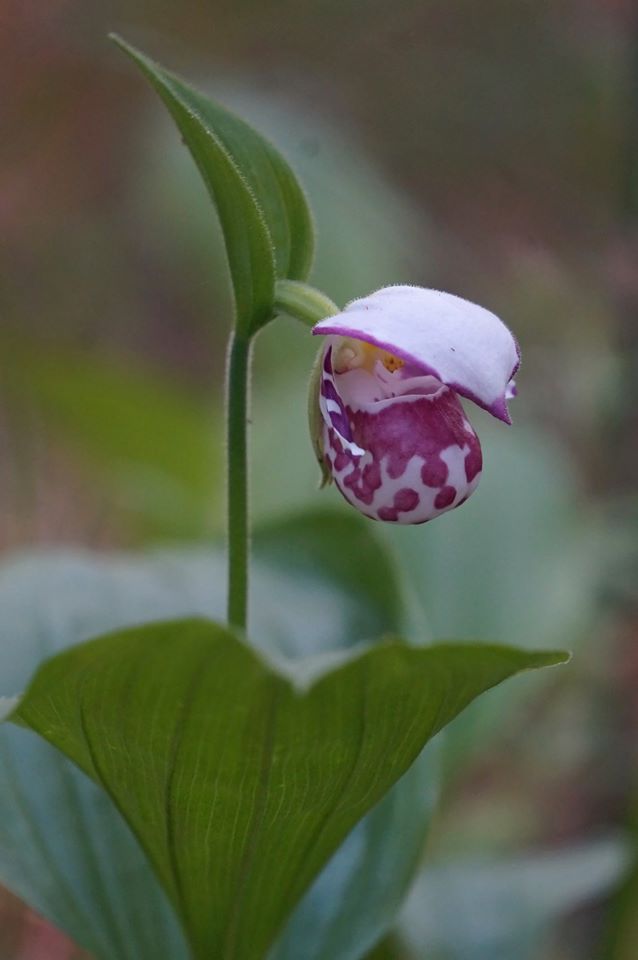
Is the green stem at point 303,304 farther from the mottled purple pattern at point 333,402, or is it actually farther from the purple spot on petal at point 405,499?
the purple spot on petal at point 405,499

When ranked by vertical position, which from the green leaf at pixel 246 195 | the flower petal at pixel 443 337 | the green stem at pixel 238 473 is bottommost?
the green stem at pixel 238 473

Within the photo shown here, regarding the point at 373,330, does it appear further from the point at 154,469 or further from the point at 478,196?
the point at 478,196

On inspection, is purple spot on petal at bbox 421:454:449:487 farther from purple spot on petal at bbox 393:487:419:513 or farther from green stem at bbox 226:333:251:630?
green stem at bbox 226:333:251:630

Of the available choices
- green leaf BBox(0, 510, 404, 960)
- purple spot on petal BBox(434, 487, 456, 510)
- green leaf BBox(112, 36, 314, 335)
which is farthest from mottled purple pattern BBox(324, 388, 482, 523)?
green leaf BBox(0, 510, 404, 960)

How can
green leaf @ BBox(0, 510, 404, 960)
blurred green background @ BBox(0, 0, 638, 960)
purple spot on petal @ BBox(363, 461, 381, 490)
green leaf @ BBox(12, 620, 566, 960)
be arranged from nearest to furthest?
green leaf @ BBox(12, 620, 566, 960)
purple spot on petal @ BBox(363, 461, 381, 490)
green leaf @ BBox(0, 510, 404, 960)
blurred green background @ BBox(0, 0, 638, 960)

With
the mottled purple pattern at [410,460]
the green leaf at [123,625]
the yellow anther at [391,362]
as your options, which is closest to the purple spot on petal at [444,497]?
the mottled purple pattern at [410,460]

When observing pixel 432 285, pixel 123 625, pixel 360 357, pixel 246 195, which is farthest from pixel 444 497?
pixel 432 285

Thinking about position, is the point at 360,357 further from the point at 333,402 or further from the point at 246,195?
the point at 246,195
